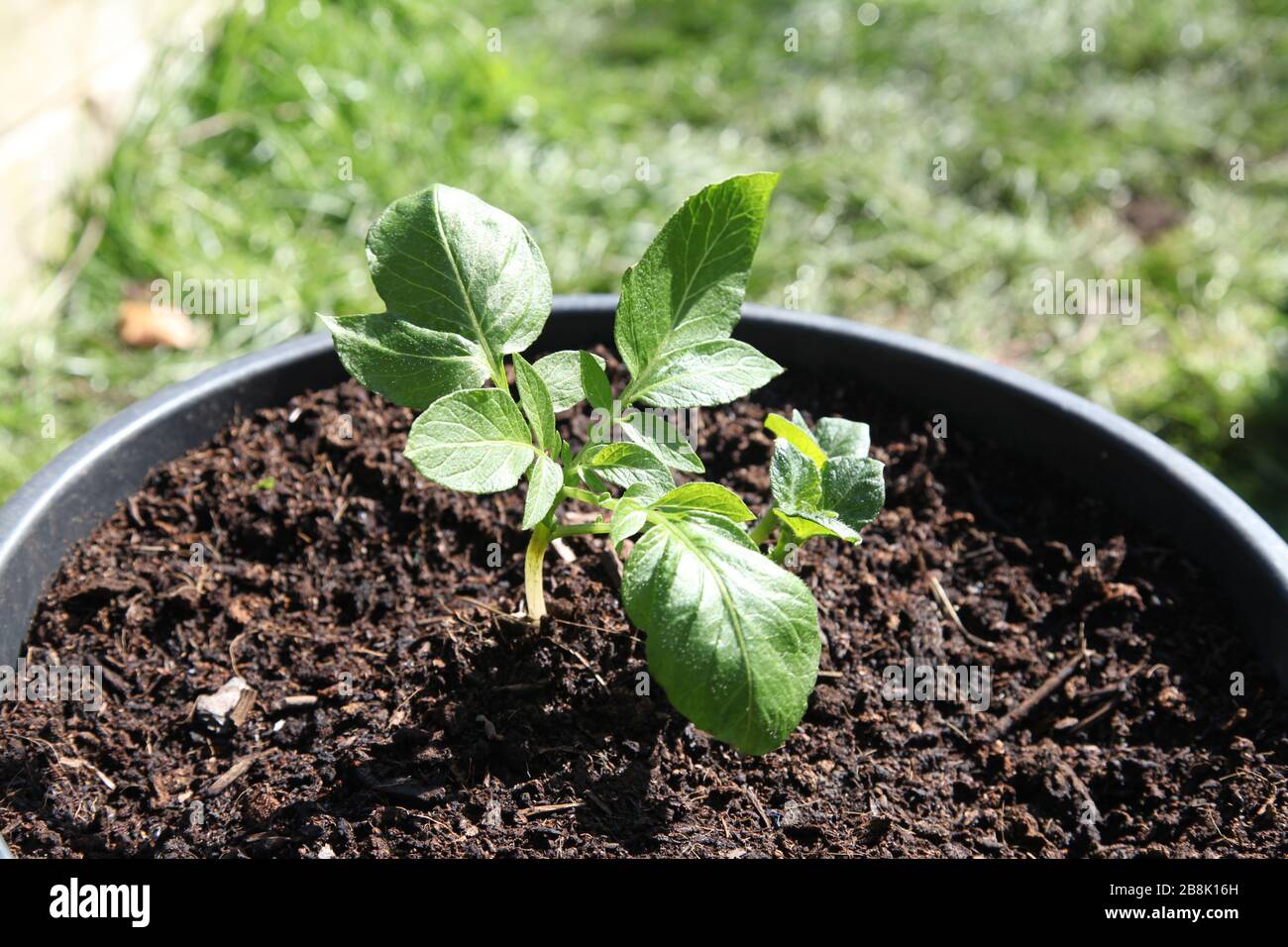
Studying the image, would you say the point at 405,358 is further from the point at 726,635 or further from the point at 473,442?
the point at 726,635

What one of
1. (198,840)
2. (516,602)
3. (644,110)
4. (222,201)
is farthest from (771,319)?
(644,110)

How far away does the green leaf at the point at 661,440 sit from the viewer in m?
1.01

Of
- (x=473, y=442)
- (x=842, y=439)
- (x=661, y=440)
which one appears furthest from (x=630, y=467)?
(x=842, y=439)

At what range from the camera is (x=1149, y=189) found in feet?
10.2

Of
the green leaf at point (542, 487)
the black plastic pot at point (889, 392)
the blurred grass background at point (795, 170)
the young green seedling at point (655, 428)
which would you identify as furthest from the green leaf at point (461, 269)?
the blurred grass background at point (795, 170)

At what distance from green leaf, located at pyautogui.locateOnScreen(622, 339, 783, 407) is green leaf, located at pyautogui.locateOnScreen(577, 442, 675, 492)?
0.23 feet

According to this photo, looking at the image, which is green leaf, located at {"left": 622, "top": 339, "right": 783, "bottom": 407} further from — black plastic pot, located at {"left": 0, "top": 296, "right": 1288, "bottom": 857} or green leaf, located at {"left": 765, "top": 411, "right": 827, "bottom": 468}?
black plastic pot, located at {"left": 0, "top": 296, "right": 1288, "bottom": 857}

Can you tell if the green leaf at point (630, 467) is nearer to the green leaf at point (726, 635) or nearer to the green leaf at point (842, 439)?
the green leaf at point (726, 635)

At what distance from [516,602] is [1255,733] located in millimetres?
774

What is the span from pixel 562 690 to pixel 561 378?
316 mm

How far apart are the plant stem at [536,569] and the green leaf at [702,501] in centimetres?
15

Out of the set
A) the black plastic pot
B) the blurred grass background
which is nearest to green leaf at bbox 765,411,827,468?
the black plastic pot

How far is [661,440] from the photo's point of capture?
3.41 ft

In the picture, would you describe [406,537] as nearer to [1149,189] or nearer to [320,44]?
[320,44]
